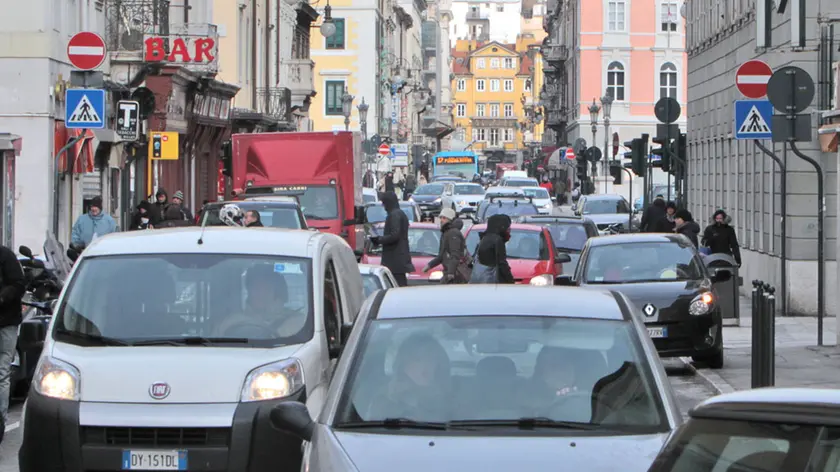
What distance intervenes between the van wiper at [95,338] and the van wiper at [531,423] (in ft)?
10.2

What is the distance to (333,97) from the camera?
313 ft

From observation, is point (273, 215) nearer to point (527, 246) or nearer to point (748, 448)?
point (527, 246)

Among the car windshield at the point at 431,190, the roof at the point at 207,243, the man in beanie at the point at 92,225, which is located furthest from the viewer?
the car windshield at the point at 431,190

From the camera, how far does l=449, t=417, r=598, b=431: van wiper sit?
6371mm

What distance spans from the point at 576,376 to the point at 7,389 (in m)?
6.21

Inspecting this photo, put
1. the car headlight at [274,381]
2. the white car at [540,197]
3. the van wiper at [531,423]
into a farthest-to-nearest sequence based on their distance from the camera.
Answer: the white car at [540,197] → the car headlight at [274,381] → the van wiper at [531,423]

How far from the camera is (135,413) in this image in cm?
830

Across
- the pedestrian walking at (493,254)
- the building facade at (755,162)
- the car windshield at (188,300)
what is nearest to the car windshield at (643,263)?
the pedestrian walking at (493,254)

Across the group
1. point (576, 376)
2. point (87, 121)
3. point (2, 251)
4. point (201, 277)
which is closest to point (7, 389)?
point (2, 251)

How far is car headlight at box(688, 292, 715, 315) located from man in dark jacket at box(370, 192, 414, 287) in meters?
6.00

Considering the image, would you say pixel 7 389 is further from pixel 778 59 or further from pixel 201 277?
pixel 778 59

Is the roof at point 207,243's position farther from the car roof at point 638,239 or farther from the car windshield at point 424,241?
the car windshield at point 424,241

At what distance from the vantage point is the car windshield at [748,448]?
11.4 feet

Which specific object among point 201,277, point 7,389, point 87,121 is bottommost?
point 7,389
